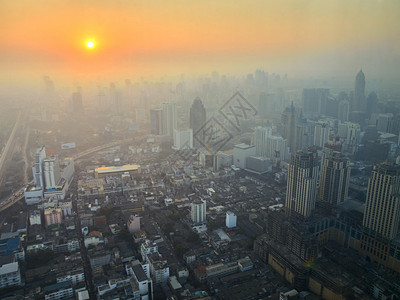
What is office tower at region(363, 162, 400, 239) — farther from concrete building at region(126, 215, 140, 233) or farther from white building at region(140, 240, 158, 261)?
concrete building at region(126, 215, 140, 233)

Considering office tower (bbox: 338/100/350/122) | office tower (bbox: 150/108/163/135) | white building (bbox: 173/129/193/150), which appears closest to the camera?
office tower (bbox: 338/100/350/122)

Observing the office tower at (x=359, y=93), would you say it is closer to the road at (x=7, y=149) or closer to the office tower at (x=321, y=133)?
the office tower at (x=321, y=133)

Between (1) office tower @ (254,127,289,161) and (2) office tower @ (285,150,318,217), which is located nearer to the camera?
(2) office tower @ (285,150,318,217)

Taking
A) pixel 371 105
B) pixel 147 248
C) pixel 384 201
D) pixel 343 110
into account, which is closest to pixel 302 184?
pixel 384 201

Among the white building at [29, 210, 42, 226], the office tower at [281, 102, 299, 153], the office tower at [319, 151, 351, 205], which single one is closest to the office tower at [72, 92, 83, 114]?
the white building at [29, 210, 42, 226]

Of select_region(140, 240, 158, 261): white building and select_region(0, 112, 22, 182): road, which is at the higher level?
select_region(0, 112, 22, 182): road

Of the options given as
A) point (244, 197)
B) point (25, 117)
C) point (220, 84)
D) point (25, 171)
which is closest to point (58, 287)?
point (244, 197)

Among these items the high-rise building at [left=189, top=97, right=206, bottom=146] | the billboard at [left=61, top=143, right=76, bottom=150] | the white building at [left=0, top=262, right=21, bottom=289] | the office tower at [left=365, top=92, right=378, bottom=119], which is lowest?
the white building at [left=0, top=262, right=21, bottom=289]
